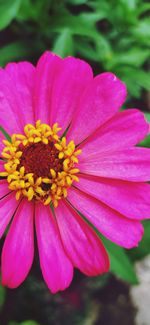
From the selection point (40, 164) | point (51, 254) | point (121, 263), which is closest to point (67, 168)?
point (40, 164)

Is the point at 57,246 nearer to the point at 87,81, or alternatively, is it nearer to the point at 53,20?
the point at 87,81

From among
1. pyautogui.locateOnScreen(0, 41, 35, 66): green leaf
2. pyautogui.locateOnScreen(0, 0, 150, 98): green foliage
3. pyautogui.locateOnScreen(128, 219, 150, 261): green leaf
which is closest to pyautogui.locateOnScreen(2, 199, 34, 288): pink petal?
pyautogui.locateOnScreen(128, 219, 150, 261): green leaf

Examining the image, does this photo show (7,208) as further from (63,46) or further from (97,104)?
(63,46)

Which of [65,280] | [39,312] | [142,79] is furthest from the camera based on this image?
[39,312]

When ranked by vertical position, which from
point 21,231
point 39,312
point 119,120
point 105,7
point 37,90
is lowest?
point 39,312

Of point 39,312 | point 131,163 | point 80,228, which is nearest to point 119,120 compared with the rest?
point 131,163

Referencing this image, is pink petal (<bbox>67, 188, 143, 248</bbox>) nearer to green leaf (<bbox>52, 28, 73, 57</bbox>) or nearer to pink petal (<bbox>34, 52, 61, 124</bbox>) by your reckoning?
pink petal (<bbox>34, 52, 61, 124</bbox>)

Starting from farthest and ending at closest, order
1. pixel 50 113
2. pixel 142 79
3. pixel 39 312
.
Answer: pixel 39 312 < pixel 142 79 < pixel 50 113

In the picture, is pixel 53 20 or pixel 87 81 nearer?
pixel 87 81

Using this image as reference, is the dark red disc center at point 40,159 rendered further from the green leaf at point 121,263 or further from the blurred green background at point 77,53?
the blurred green background at point 77,53
